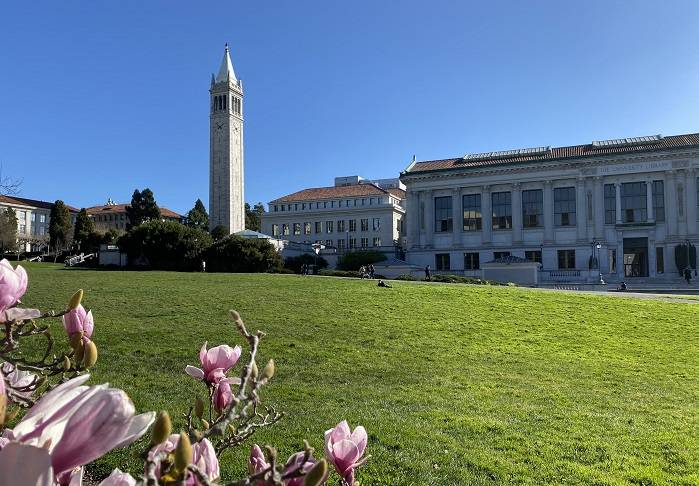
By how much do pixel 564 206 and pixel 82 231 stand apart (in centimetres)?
6443

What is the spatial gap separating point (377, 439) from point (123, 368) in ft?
21.7

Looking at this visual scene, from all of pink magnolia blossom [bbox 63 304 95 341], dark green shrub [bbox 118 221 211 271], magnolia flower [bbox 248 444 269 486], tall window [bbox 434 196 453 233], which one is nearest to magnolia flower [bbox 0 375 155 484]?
magnolia flower [bbox 248 444 269 486]

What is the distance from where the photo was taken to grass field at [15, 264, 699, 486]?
6.55 meters

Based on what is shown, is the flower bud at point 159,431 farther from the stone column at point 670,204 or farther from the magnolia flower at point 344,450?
the stone column at point 670,204

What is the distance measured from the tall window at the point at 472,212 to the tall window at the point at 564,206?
8191 millimetres

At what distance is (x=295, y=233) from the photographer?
3519 inches

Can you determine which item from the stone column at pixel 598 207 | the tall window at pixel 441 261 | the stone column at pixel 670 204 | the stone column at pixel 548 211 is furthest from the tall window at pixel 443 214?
the stone column at pixel 670 204

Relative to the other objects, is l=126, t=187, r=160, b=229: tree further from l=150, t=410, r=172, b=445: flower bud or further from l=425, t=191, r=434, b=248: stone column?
l=150, t=410, r=172, b=445: flower bud

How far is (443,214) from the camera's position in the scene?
6462 cm

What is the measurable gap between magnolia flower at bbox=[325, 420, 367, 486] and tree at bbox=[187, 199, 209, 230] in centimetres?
9195

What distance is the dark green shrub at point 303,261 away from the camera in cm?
5896

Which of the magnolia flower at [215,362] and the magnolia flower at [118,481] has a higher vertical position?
the magnolia flower at [215,362]

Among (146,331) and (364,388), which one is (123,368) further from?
(364,388)

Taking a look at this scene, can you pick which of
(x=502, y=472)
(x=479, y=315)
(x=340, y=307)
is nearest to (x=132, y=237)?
(x=340, y=307)
